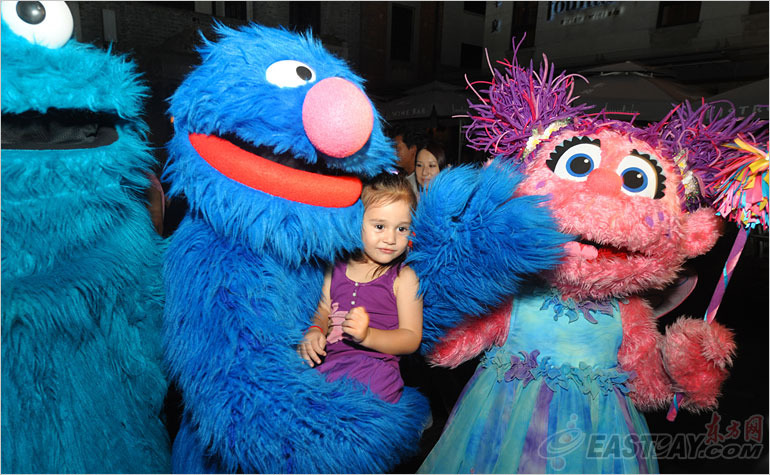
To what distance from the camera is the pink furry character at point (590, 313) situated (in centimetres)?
144

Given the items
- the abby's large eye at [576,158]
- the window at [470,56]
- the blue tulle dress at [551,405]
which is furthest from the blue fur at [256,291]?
the window at [470,56]

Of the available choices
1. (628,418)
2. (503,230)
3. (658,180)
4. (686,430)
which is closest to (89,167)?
(503,230)

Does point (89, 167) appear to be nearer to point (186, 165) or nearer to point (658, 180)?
point (186, 165)

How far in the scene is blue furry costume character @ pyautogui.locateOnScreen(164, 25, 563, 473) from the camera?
1.07 metres

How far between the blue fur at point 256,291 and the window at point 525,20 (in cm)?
1068

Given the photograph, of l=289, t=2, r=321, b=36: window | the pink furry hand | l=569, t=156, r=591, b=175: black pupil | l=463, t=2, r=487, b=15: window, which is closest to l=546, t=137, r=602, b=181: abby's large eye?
l=569, t=156, r=591, b=175: black pupil

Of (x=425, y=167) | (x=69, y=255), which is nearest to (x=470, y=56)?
(x=425, y=167)

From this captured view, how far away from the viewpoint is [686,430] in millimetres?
2717

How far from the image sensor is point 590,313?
1.60 metres

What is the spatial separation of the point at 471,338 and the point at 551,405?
12.9 inches

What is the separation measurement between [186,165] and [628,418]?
1498 mm

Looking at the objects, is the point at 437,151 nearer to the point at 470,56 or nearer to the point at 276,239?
the point at 276,239

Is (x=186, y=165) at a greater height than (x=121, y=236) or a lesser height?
greater

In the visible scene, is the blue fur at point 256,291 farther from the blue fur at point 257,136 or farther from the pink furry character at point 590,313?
the pink furry character at point 590,313
